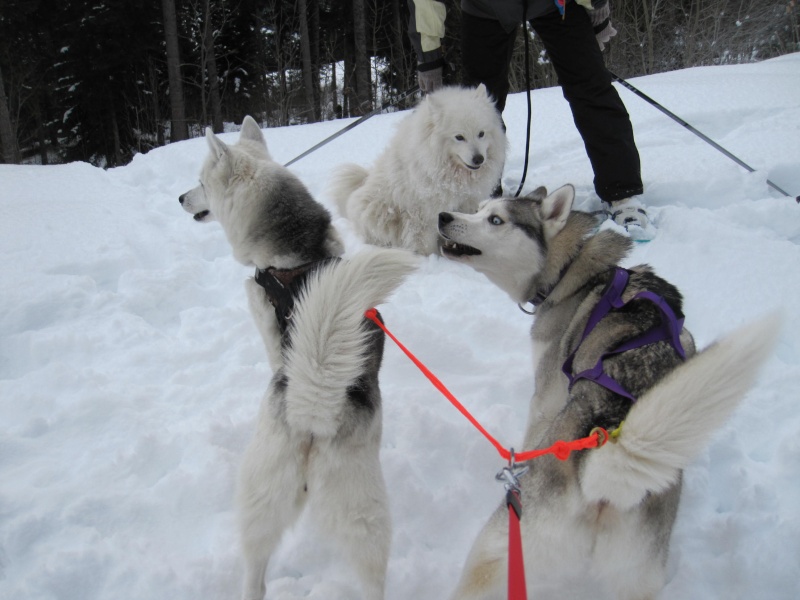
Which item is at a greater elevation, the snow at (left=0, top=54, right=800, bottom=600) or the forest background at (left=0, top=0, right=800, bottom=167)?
the forest background at (left=0, top=0, right=800, bottom=167)

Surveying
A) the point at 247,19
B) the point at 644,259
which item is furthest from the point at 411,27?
the point at 247,19

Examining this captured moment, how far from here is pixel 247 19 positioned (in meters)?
17.9

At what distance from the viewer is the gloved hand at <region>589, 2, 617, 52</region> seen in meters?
3.81

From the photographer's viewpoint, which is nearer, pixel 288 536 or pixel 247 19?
pixel 288 536

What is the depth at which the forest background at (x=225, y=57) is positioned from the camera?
1245 cm

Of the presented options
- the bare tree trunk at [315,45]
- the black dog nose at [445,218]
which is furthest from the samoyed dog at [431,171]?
the bare tree trunk at [315,45]

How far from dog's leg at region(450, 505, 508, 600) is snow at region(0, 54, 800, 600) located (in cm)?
37

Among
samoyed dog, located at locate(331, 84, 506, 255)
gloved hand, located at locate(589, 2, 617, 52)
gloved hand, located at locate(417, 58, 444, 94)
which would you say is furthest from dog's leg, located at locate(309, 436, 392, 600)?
gloved hand, located at locate(417, 58, 444, 94)

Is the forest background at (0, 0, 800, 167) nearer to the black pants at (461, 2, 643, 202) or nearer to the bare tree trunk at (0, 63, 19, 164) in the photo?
the bare tree trunk at (0, 63, 19, 164)

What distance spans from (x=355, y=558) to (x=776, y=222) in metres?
3.68

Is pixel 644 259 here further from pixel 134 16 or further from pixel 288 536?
pixel 134 16

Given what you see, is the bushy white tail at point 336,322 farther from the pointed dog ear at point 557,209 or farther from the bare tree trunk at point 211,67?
the bare tree trunk at point 211,67

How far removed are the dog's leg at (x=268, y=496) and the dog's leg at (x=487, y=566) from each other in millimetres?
560

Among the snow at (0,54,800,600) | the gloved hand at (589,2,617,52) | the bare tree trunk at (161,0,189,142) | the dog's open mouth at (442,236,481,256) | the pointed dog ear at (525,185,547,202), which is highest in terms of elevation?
the bare tree trunk at (161,0,189,142)
